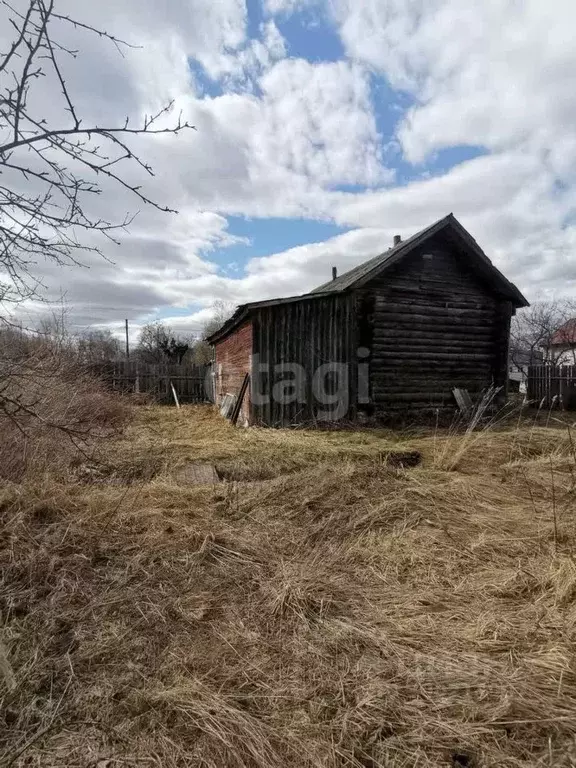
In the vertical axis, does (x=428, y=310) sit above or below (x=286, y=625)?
above

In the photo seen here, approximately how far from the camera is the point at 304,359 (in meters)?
11.1

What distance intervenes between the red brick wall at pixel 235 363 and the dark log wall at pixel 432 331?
10.5 ft

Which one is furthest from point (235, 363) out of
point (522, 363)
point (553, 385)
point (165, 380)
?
point (522, 363)

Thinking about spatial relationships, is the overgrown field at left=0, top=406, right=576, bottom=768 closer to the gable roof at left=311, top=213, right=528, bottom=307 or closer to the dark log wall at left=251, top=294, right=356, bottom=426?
the dark log wall at left=251, top=294, right=356, bottom=426

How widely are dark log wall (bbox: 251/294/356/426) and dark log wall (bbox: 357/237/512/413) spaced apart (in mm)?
645

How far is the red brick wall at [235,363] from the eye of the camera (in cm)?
1156

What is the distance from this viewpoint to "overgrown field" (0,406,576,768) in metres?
1.76

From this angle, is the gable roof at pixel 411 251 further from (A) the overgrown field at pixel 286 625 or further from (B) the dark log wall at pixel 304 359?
(A) the overgrown field at pixel 286 625

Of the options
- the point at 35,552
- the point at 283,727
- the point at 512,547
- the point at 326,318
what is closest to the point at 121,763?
the point at 283,727

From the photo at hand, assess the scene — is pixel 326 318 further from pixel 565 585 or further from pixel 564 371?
pixel 564 371

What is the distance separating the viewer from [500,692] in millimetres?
1974

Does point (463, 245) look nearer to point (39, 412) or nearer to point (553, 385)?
point (553, 385)

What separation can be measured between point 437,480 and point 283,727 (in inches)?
170

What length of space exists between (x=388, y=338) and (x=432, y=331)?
4.80ft
